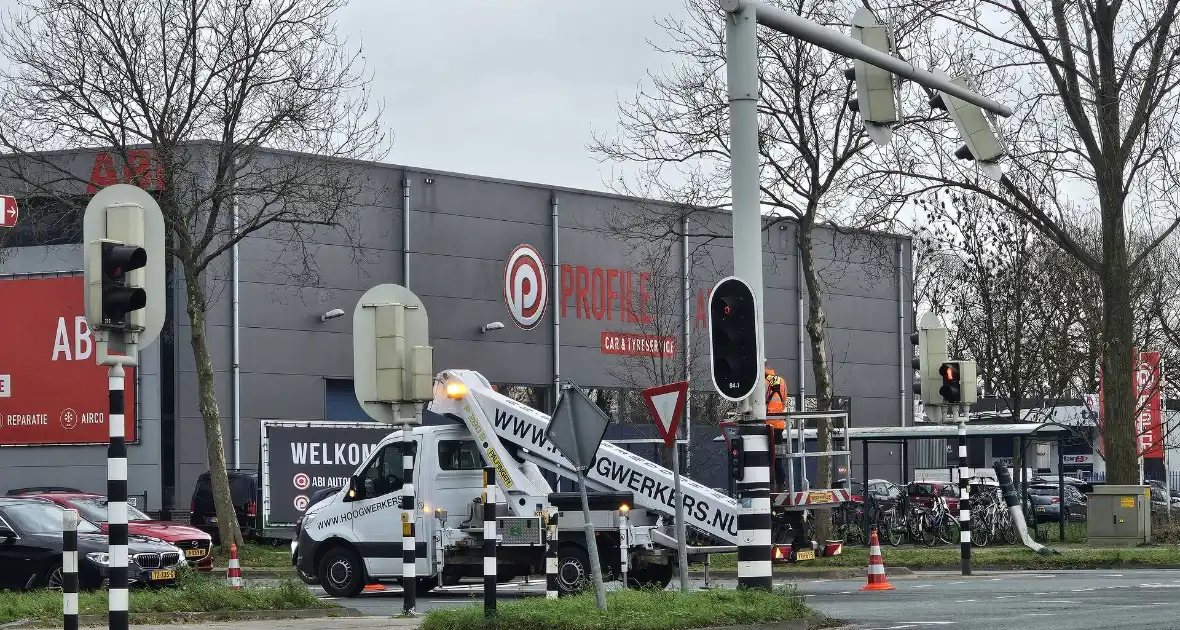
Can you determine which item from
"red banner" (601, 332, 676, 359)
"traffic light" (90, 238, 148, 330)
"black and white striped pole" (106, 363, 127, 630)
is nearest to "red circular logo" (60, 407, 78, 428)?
"red banner" (601, 332, 676, 359)

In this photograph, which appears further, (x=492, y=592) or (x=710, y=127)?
(x=710, y=127)

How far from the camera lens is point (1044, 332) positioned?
159 ft

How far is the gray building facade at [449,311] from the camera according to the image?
139 feet

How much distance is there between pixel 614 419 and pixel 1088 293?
1362 cm

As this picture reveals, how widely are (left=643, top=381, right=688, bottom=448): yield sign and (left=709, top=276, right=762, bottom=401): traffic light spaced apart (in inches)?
48.0

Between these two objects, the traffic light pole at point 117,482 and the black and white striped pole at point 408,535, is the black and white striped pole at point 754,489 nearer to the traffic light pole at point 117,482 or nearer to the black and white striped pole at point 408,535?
the black and white striped pole at point 408,535

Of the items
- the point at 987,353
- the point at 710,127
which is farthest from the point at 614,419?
the point at 710,127

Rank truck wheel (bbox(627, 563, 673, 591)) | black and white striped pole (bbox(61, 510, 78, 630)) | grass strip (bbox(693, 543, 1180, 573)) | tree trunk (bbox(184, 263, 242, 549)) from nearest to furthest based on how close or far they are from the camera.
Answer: black and white striped pole (bbox(61, 510, 78, 630)) → truck wheel (bbox(627, 563, 673, 591)) → grass strip (bbox(693, 543, 1180, 573)) → tree trunk (bbox(184, 263, 242, 549))

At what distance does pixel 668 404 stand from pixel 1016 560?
13733 millimetres

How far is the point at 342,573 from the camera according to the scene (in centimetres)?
2234

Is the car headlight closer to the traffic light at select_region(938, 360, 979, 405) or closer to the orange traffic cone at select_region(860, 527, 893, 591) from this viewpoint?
the orange traffic cone at select_region(860, 527, 893, 591)

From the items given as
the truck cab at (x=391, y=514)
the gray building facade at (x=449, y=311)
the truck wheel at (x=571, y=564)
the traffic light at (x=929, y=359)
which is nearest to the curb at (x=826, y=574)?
the traffic light at (x=929, y=359)

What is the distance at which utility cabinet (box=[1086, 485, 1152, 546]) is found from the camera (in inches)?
1248

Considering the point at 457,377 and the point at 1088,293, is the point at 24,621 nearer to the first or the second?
the point at 457,377
